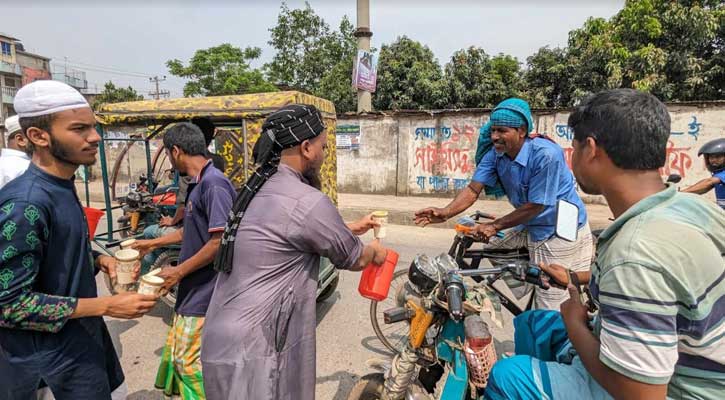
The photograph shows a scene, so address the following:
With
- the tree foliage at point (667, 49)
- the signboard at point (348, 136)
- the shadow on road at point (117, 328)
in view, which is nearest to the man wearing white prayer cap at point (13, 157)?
the shadow on road at point (117, 328)

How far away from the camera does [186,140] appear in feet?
8.27

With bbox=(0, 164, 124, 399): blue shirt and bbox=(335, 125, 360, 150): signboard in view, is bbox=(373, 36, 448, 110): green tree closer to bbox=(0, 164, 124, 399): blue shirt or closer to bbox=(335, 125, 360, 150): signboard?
bbox=(335, 125, 360, 150): signboard

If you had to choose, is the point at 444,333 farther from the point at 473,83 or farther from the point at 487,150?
the point at 473,83

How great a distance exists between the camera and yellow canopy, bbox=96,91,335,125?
15.7 ft

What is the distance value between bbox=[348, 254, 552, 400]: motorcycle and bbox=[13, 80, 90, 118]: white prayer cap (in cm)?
161

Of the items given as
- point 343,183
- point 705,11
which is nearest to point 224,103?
point 343,183

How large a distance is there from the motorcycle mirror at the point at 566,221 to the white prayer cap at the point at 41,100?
1.97 metres

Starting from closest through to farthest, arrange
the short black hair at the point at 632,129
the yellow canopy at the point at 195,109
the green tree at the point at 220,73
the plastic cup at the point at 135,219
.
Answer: the short black hair at the point at 632,129 → the yellow canopy at the point at 195,109 → the plastic cup at the point at 135,219 → the green tree at the point at 220,73

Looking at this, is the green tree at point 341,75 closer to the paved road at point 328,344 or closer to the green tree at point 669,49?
the green tree at point 669,49

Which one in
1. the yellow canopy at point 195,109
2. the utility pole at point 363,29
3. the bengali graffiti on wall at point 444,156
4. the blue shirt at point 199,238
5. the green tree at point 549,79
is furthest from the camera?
the green tree at point 549,79

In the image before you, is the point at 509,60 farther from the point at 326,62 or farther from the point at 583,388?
the point at 583,388

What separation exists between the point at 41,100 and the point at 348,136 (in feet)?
33.9

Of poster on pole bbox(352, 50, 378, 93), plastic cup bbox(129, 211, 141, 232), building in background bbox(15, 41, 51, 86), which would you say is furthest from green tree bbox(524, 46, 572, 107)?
building in background bbox(15, 41, 51, 86)

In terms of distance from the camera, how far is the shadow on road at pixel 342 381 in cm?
279
